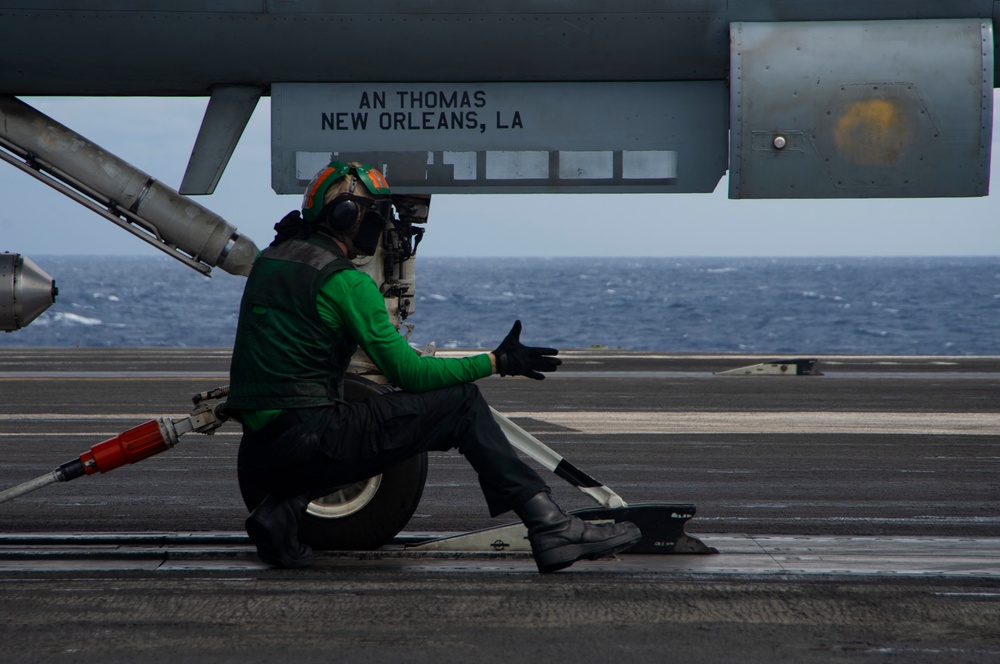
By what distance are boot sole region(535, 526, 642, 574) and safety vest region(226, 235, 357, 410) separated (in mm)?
1424

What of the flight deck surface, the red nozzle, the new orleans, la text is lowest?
the flight deck surface

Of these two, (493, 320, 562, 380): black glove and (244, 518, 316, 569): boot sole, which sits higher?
(493, 320, 562, 380): black glove

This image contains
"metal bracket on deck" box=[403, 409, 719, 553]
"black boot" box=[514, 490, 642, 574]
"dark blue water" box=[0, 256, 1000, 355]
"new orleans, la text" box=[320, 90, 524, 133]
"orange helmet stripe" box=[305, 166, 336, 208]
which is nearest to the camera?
"black boot" box=[514, 490, 642, 574]

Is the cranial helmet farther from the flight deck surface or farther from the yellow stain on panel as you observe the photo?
the yellow stain on panel

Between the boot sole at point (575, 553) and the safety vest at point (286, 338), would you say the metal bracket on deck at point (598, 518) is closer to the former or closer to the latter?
the boot sole at point (575, 553)

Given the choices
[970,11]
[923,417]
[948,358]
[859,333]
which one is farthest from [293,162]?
[859,333]

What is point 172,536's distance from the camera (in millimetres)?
6801

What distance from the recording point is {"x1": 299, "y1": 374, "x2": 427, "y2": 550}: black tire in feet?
20.6

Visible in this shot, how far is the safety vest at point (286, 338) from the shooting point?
220 inches

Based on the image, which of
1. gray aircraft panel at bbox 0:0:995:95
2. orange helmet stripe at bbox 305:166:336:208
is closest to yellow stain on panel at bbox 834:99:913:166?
gray aircraft panel at bbox 0:0:995:95

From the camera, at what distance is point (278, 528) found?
5758 mm

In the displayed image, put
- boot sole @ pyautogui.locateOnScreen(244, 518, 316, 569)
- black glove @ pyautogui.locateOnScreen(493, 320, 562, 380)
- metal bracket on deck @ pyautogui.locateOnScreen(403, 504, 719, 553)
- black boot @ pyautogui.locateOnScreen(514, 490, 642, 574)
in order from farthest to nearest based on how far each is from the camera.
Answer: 1. metal bracket on deck @ pyautogui.locateOnScreen(403, 504, 719, 553)
2. boot sole @ pyautogui.locateOnScreen(244, 518, 316, 569)
3. black boot @ pyautogui.locateOnScreen(514, 490, 642, 574)
4. black glove @ pyautogui.locateOnScreen(493, 320, 562, 380)

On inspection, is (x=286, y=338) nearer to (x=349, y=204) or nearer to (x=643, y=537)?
(x=349, y=204)

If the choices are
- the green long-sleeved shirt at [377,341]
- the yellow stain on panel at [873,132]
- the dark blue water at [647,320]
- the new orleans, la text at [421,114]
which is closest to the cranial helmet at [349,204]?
the green long-sleeved shirt at [377,341]
